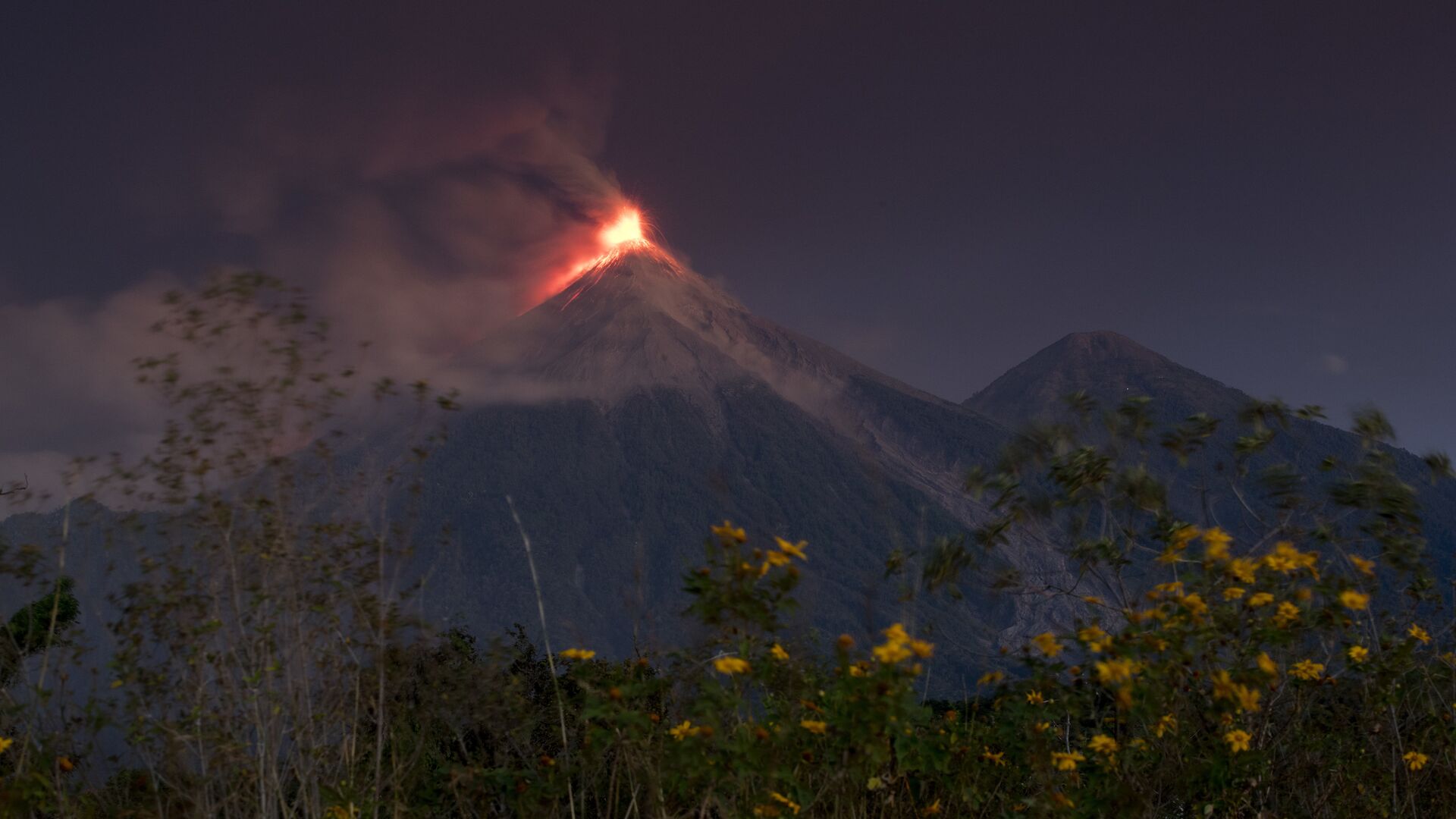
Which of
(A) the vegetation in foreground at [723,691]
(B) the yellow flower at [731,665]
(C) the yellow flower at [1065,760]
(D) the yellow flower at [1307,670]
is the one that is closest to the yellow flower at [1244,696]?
(A) the vegetation in foreground at [723,691]

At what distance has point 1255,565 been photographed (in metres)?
3.14

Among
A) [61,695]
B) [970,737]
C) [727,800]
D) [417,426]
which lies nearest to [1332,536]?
[970,737]

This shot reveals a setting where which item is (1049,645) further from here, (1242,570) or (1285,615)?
(1285,615)

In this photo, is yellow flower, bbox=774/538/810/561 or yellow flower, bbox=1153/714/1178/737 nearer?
yellow flower, bbox=774/538/810/561

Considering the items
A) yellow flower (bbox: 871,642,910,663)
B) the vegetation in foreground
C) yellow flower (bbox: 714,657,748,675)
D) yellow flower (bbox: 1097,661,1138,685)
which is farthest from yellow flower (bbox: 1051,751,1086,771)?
yellow flower (bbox: 714,657,748,675)

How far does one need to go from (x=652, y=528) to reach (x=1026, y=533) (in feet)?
633

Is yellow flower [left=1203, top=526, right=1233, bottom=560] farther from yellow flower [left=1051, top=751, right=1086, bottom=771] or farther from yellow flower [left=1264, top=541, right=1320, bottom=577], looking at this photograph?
yellow flower [left=1051, top=751, right=1086, bottom=771]

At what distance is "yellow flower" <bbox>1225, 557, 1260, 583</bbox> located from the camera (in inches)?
120

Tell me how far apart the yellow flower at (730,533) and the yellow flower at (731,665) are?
1.21 ft

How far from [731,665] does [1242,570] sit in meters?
1.87

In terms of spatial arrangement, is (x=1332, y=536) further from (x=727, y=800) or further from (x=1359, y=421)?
(x=727, y=800)

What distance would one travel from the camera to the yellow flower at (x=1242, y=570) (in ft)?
10.00

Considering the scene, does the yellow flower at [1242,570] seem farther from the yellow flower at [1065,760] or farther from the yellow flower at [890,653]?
the yellow flower at [890,653]

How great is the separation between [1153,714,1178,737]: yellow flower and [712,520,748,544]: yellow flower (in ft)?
5.47
